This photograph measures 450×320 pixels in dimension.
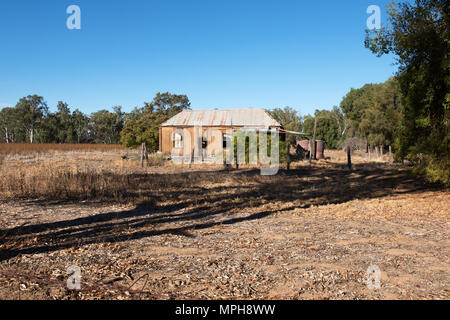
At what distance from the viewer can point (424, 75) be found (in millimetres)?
9547

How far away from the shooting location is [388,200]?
9.71 m

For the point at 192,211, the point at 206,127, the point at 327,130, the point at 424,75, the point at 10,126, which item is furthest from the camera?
the point at 10,126

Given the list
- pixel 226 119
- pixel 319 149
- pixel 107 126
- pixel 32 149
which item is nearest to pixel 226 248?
pixel 226 119

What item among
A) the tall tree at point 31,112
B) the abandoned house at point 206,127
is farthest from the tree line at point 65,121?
the abandoned house at point 206,127

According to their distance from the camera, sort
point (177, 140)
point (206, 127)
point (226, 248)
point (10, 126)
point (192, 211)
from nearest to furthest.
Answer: point (226, 248), point (192, 211), point (206, 127), point (177, 140), point (10, 126)

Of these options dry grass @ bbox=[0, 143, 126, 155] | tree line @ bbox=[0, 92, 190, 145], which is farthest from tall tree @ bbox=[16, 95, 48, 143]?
dry grass @ bbox=[0, 143, 126, 155]

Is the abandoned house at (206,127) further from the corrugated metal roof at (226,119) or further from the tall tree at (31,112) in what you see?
the tall tree at (31,112)

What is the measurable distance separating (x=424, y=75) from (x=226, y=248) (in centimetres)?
827

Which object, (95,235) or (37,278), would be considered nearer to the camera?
(37,278)

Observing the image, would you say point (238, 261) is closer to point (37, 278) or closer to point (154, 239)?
point (154, 239)

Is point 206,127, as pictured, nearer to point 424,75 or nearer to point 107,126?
point 424,75

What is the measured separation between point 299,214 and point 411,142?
5307mm
